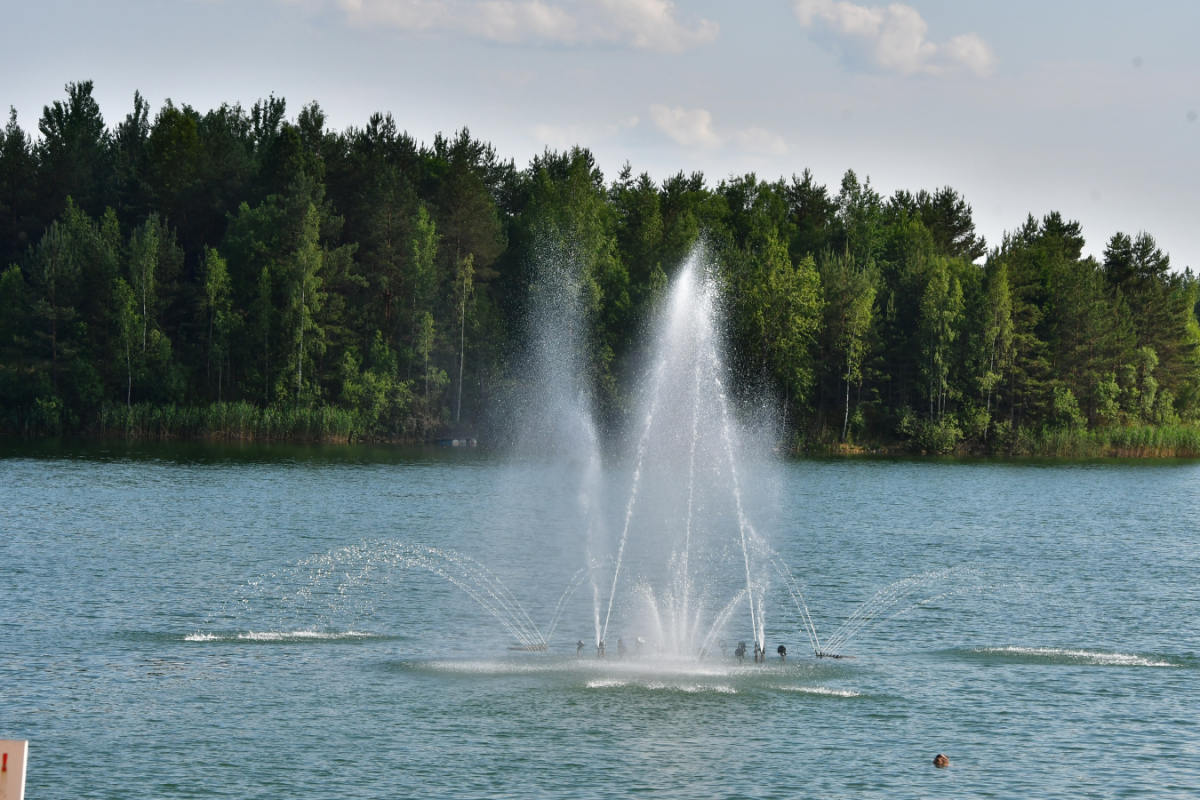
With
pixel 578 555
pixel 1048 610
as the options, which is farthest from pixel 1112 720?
pixel 578 555

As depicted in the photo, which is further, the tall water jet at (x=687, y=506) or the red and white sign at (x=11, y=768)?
the tall water jet at (x=687, y=506)

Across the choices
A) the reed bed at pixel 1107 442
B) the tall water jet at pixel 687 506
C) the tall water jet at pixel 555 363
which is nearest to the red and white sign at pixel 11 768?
the tall water jet at pixel 687 506

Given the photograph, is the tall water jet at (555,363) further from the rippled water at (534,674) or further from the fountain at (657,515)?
the rippled water at (534,674)

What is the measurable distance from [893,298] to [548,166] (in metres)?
43.7

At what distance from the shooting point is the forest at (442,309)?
105m

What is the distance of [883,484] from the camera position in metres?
83.4

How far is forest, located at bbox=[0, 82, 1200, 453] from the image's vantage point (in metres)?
105

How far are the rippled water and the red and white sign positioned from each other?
445 inches

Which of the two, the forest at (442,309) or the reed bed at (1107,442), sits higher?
the forest at (442,309)

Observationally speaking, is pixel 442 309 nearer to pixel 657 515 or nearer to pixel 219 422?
pixel 219 422

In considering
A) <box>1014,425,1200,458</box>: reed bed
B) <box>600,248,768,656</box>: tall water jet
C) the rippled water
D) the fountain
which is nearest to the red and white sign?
the rippled water

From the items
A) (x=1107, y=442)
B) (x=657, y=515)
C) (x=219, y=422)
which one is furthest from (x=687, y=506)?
(x=1107, y=442)

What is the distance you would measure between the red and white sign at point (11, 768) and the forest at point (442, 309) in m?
94.8

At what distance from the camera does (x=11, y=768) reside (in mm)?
10352
